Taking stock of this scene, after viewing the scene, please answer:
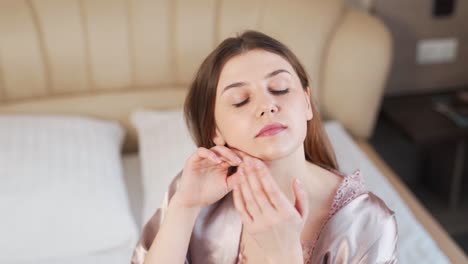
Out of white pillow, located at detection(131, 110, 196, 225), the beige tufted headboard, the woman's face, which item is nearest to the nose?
the woman's face

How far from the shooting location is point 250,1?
190cm

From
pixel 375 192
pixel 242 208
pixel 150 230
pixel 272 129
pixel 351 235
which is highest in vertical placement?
pixel 272 129

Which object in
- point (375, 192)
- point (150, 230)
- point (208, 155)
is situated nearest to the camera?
point (208, 155)

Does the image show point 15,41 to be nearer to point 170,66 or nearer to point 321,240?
point 170,66

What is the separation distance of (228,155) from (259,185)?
10 centimetres

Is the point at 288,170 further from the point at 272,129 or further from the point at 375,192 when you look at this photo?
the point at 375,192

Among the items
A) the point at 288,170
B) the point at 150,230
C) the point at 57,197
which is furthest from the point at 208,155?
the point at 57,197

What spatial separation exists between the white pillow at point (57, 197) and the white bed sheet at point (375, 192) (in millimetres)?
53

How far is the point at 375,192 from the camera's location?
1.64m

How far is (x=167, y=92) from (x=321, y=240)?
105 cm

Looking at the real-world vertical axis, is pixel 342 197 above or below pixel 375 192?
above

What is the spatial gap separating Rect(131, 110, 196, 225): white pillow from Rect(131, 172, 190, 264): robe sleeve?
0.27m

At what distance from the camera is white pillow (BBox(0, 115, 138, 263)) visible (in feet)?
4.92

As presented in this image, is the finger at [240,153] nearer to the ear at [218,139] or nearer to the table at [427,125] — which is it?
the ear at [218,139]
